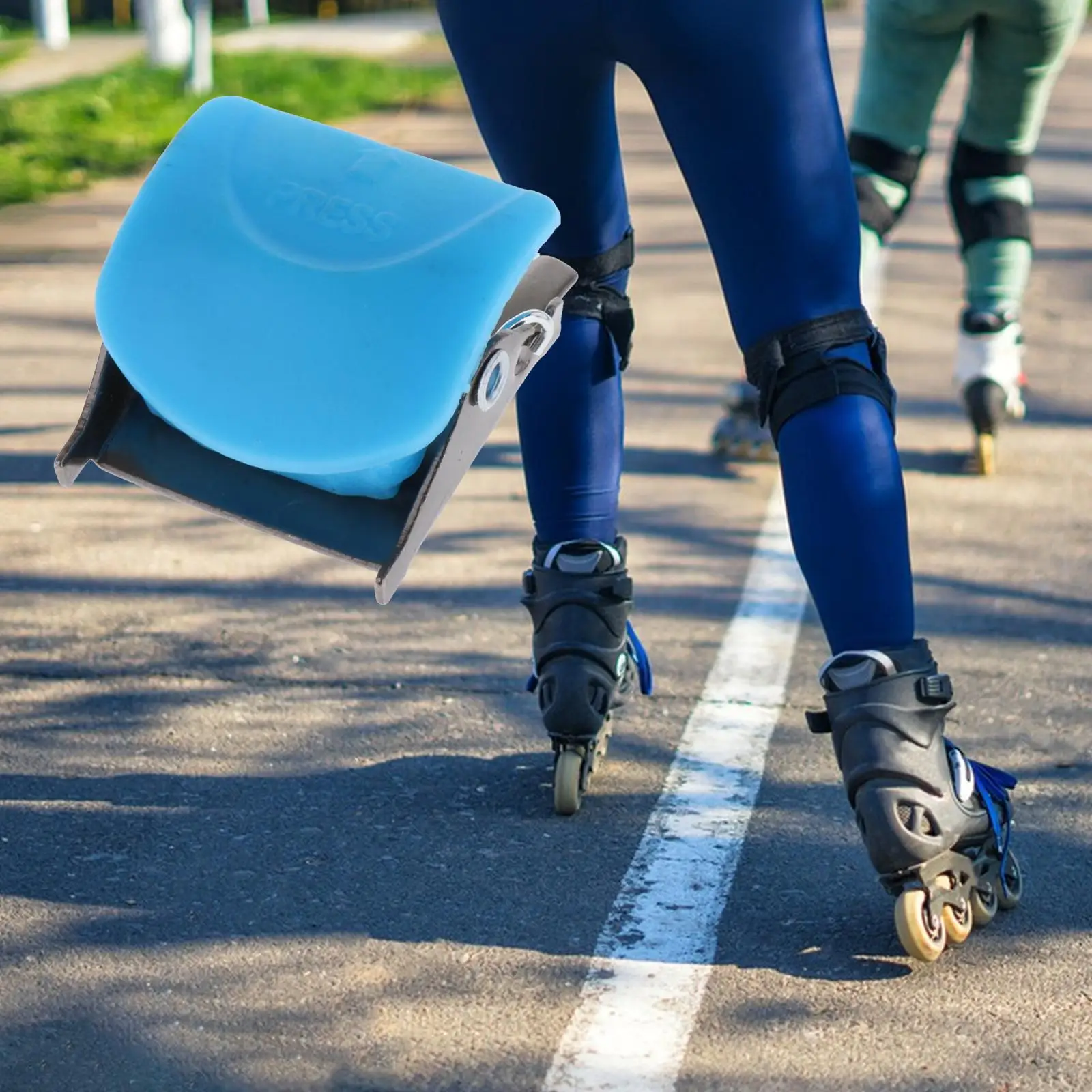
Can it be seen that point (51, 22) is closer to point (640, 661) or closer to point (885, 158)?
point (885, 158)

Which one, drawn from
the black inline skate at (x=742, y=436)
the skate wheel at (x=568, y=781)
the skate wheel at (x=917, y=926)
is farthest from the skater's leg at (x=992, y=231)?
the skate wheel at (x=917, y=926)

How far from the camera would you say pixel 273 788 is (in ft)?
10.2

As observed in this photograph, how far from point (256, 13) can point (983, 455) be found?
17.6 meters

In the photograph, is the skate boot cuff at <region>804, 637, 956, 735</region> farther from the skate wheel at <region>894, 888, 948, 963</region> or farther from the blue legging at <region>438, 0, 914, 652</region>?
the skate wheel at <region>894, 888, 948, 963</region>

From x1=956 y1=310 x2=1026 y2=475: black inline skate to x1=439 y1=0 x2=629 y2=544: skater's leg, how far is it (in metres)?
2.24

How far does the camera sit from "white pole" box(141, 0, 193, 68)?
15141 millimetres

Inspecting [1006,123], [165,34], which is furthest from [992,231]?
[165,34]

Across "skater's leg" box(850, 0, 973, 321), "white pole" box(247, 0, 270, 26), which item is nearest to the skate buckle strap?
"skater's leg" box(850, 0, 973, 321)

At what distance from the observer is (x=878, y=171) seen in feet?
16.0

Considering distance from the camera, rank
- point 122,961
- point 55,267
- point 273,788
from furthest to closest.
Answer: point 55,267 → point 273,788 → point 122,961

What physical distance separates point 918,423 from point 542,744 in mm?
2819

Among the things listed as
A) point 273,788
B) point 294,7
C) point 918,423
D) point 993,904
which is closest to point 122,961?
point 273,788

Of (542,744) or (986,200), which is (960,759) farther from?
(986,200)

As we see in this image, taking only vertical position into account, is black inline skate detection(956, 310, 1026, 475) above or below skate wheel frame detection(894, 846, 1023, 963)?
below
